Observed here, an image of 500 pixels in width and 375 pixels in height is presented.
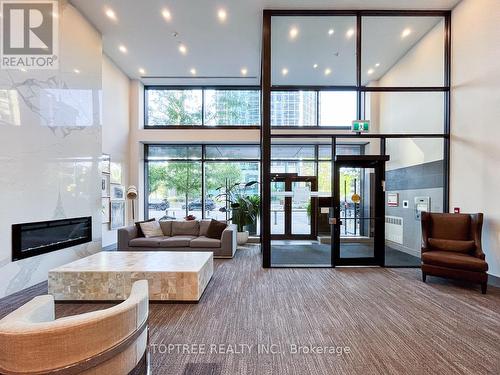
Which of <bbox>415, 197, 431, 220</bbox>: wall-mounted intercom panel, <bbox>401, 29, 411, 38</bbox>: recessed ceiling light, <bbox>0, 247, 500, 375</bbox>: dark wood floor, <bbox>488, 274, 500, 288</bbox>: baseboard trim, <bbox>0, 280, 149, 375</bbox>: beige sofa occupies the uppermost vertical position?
<bbox>401, 29, 411, 38</bbox>: recessed ceiling light

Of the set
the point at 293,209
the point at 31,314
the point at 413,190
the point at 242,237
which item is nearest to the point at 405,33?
the point at 413,190

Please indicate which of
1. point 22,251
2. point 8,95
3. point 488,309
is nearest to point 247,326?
point 488,309

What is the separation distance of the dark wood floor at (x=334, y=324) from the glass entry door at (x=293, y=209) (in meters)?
1.90

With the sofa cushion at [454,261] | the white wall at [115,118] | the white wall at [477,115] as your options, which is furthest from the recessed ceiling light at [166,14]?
the sofa cushion at [454,261]

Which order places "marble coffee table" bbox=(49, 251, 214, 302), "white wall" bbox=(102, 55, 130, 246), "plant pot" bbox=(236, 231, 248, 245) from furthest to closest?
"plant pot" bbox=(236, 231, 248, 245)
"white wall" bbox=(102, 55, 130, 246)
"marble coffee table" bbox=(49, 251, 214, 302)

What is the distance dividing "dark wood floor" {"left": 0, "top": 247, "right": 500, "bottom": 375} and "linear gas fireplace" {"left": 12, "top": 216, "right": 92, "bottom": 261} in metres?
0.65

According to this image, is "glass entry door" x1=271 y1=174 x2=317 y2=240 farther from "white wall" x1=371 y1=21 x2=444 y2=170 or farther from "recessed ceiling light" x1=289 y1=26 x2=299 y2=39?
→ "recessed ceiling light" x1=289 y1=26 x2=299 y2=39

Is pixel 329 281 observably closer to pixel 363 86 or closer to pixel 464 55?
pixel 363 86

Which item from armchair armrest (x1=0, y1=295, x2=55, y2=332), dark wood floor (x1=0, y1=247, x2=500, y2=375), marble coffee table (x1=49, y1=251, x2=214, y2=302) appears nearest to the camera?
armchair armrest (x1=0, y1=295, x2=55, y2=332)

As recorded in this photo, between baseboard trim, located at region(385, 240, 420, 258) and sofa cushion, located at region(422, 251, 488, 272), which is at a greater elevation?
sofa cushion, located at region(422, 251, 488, 272)

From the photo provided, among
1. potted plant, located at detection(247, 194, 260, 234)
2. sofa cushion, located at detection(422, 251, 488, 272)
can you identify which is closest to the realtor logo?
potted plant, located at detection(247, 194, 260, 234)

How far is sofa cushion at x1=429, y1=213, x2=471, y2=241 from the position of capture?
468 cm

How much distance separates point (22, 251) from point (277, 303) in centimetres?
401

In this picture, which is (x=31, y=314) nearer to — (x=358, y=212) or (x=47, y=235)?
(x=47, y=235)
